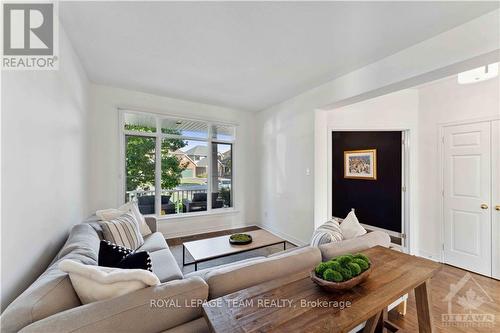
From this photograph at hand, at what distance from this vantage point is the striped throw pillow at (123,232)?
205cm

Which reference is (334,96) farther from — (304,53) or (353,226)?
(353,226)

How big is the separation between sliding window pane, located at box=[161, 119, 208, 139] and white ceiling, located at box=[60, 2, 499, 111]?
3.41 ft

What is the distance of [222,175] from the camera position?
15.2ft

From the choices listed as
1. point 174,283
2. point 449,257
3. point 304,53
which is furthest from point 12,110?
point 449,257

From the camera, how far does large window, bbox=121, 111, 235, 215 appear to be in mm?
3732

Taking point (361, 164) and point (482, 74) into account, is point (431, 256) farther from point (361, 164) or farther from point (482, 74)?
point (482, 74)

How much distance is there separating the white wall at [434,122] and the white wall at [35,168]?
177 inches

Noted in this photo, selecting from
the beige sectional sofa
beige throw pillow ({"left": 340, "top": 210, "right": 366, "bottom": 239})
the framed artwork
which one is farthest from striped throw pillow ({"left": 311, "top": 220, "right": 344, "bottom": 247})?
the framed artwork

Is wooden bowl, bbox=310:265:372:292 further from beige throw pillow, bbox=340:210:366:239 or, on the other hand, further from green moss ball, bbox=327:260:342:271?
beige throw pillow, bbox=340:210:366:239

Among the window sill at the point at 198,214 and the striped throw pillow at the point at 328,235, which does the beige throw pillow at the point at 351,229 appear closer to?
the striped throw pillow at the point at 328,235

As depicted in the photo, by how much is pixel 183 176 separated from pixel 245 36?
2871 mm

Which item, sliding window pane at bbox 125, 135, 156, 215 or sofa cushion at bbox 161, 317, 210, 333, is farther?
sliding window pane at bbox 125, 135, 156, 215

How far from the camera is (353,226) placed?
1.93 meters

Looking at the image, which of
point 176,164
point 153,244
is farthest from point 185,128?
point 153,244
